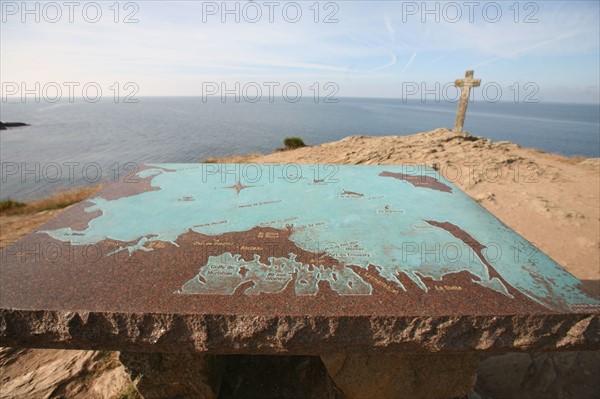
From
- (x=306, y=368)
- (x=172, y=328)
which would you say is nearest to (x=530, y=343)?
(x=306, y=368)

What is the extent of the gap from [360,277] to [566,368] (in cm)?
255

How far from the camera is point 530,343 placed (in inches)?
71.7

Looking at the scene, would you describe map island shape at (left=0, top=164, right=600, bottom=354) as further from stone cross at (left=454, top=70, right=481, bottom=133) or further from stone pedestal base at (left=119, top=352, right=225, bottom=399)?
stone cross at (left=454, top=70, right=481, bottom=133)

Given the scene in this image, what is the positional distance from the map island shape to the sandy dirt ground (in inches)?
52.5

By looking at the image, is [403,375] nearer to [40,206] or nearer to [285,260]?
[285,260]

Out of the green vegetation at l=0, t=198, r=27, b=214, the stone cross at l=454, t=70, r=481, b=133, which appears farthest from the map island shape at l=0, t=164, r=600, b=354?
the stone cross at l=454, t=70, r=481, b=133

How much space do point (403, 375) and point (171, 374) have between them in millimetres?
1811

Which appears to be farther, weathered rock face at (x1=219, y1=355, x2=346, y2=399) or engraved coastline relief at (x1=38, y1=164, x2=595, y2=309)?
weathered rock face at (x1=219, y1=355, x2=346, y2=399)

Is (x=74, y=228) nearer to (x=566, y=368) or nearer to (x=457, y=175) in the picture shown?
(x=566, y=368)

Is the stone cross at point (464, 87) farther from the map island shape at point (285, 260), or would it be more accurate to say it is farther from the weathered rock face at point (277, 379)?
the weathered rock face at point (277, 379)

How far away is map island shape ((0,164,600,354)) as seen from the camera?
6.06 feet

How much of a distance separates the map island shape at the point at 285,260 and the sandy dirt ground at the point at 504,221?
133cm

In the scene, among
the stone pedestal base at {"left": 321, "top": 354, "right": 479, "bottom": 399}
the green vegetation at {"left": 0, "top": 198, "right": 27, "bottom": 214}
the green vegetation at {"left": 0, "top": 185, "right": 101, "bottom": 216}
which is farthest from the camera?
the green vegetation at {"left": 0, "top": 198, "right": 27, "bottom": 214}

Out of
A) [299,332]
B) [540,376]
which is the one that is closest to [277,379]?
[299,332]
